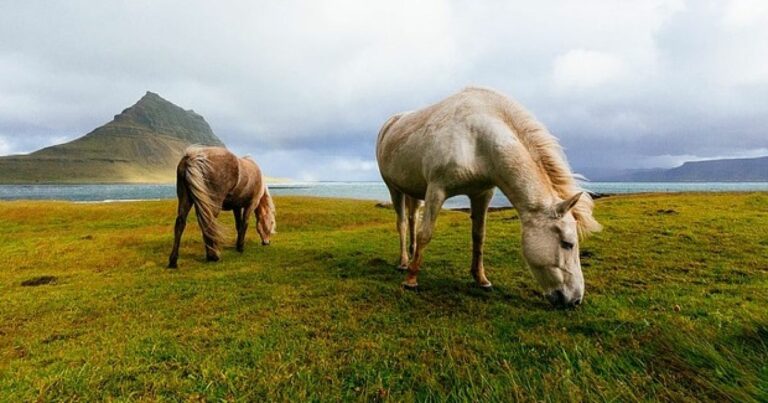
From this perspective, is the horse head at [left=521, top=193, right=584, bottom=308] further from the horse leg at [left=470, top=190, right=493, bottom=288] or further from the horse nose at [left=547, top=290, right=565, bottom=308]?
the horse leg at [left=470, top=190, right=493, bottom=288]

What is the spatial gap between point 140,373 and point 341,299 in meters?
2.64

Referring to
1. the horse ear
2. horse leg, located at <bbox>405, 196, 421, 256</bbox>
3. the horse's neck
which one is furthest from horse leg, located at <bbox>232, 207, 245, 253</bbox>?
the horse ear

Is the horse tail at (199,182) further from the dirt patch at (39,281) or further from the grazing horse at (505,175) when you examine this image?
the grazing horse at (505,175)

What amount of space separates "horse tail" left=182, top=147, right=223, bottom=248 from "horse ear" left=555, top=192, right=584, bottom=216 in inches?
289

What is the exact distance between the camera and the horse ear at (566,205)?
4.41 meters

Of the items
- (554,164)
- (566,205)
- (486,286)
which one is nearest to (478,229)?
(486,286)

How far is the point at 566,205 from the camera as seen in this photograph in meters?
4.48

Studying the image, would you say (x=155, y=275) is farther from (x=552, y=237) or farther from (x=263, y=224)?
(x=552, y=237)

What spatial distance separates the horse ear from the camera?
4.41 m

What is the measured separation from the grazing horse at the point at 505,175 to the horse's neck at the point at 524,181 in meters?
0.01

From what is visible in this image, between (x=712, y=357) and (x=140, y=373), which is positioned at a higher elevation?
(x=712, y=357)

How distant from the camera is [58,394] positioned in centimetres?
286

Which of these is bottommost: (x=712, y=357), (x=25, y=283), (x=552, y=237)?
(x=25, y=283)

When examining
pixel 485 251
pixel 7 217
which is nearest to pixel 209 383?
pixel 485 251
